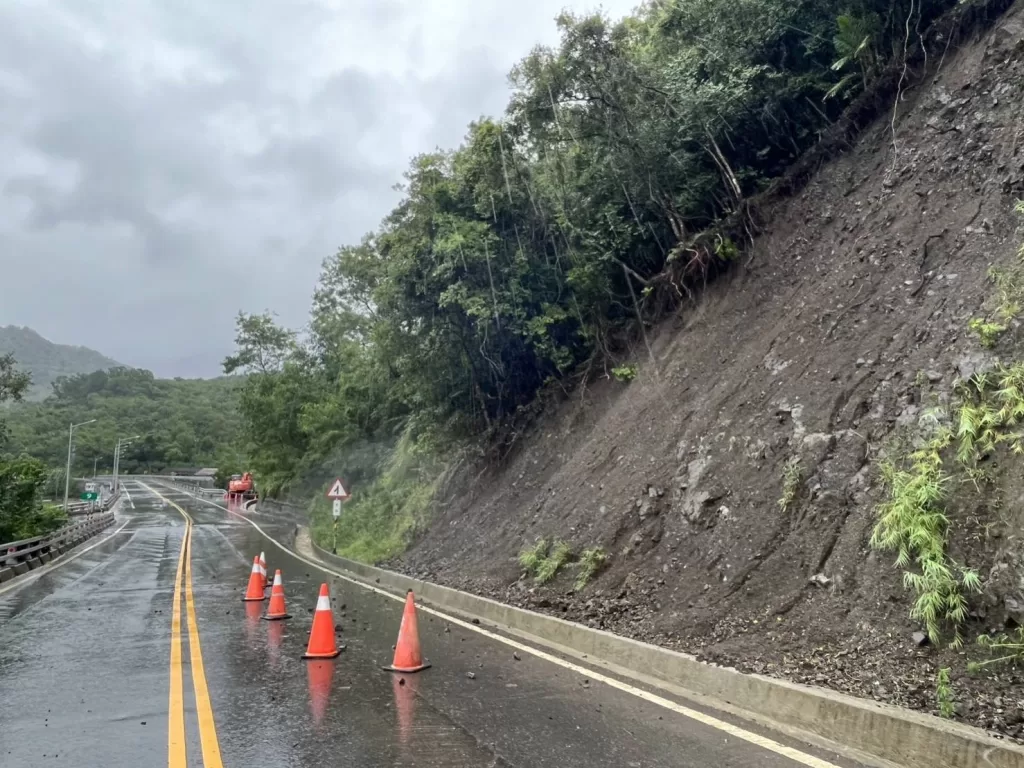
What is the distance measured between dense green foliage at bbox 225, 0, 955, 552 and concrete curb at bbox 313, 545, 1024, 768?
835cm

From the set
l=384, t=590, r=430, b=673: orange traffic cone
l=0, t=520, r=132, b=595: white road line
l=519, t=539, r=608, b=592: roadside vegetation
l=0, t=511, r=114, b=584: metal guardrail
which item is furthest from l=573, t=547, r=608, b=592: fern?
Answer: l=0, t=511, r=114, b=584: metal guardrail

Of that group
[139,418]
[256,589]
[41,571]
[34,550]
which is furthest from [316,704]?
[139,418]

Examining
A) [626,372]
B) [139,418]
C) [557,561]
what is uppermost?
[139,418]

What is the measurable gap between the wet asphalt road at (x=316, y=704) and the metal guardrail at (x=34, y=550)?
8443 mm

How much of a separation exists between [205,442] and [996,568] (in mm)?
159429

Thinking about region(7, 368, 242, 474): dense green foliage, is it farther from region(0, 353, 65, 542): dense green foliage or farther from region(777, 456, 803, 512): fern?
region(777, 456, 803, 512): fern

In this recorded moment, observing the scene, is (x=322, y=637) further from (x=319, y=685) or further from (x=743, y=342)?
(x=743, y=342)

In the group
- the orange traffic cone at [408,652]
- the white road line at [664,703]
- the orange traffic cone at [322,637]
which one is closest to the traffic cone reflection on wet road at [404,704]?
the orange traffic cone at [408,652]

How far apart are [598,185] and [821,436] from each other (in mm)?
8550

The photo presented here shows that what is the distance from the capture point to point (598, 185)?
15.8 meters

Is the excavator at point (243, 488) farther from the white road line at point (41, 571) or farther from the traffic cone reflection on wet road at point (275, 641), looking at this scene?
the traffic cone reflection on wet road at point (275, 641)

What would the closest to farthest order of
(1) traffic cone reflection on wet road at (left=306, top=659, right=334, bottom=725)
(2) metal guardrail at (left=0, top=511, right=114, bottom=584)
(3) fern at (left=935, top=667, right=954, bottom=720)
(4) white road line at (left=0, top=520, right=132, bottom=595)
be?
(3) fern at (left=935, top=667, right=954, bottom=720) → (1) traffic cone reflection on wet road at (left=306, top=659, right=334, bottom=725) → (4) white road line at (left=0, top=520, right=132, bottom=595) → (2) metal guardrail at (left=0, top=511, right=114, bottom=584)

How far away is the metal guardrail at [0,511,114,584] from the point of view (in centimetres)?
1895

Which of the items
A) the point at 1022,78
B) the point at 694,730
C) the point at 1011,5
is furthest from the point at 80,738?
the point at 1011,5
